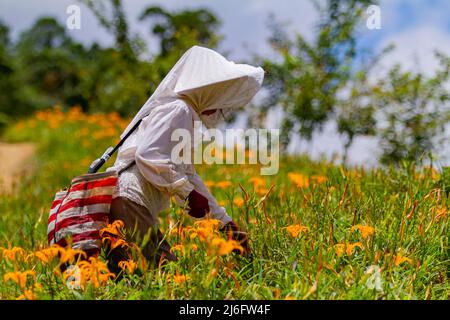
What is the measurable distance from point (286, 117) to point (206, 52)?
4.22m

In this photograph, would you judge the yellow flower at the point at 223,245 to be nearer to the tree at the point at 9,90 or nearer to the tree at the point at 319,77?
the tree at the point at 319,77

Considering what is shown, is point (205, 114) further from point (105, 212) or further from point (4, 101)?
point (4, 101)

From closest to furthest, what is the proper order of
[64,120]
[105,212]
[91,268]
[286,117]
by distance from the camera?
[91,268]
[105,212]
[286,117]
[64,120]

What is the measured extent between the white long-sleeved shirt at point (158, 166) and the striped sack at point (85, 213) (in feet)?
0.29

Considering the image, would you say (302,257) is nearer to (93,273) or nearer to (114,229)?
(114,229)

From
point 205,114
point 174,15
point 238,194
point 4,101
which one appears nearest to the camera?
point 205,114

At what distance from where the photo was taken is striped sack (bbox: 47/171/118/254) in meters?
2.65

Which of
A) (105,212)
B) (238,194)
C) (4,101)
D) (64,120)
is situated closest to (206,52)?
(105,212)

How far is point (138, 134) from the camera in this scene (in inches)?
111

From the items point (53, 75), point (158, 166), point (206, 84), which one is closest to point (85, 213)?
point (158, 166)

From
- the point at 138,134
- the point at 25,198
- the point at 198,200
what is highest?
the point at 138,134

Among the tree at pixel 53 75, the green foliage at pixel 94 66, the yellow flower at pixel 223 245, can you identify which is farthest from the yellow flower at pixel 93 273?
the tree at pixel 53 75

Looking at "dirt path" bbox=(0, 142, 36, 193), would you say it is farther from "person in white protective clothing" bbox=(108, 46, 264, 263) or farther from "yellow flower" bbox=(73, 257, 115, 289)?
"yellow flower" bbox=(73, 257, 115, 289)

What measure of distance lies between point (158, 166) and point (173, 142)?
0.43 feet
